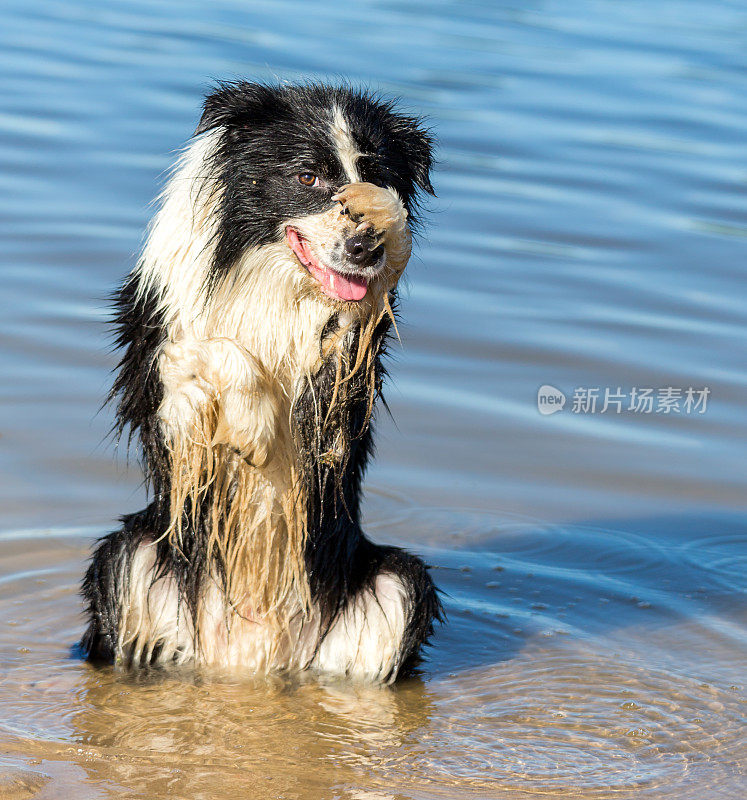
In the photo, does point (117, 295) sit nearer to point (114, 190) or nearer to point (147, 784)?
point (147, 784)

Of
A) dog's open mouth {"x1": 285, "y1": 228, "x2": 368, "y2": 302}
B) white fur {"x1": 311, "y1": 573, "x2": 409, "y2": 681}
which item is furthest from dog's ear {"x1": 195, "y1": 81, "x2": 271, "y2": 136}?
white fur {"x1": 311, "y1": 573, "x2": 409, "y2": 681}

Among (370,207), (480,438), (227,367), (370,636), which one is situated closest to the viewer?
(370,207)

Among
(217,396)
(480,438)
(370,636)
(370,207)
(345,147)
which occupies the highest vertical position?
(345,147)

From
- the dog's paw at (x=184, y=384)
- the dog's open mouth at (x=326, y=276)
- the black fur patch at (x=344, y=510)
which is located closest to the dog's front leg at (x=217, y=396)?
the dog's paw at (x=184, y=384)

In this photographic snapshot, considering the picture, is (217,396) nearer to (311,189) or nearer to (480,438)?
(311,189)

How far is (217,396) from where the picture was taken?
4.54 meters

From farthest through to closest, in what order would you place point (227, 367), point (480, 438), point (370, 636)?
1. point (480, 438)
2. point (370, 636)
3. point (227, 367)

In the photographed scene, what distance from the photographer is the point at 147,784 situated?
4.23 meters

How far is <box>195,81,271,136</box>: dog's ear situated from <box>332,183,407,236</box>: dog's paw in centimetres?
42

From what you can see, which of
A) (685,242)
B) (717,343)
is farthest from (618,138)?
(717,343)

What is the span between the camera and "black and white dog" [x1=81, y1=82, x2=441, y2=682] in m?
4.54

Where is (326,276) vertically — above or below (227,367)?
above

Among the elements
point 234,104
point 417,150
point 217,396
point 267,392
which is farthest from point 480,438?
point 234,104

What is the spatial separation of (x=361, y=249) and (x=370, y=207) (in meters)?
0.13
